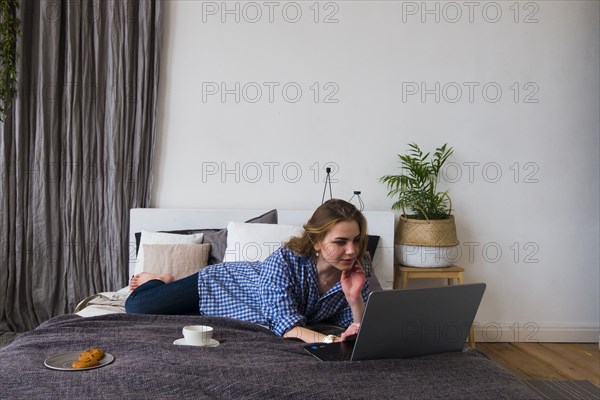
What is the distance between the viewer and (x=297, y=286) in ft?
8.60

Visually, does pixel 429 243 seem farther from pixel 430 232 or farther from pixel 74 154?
pixel 74 154

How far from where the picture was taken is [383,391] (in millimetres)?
1816

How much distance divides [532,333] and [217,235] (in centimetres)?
230

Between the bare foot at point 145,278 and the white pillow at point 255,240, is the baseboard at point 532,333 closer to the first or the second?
the white pillow at point 255,240

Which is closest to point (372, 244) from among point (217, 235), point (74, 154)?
point (217, 235)

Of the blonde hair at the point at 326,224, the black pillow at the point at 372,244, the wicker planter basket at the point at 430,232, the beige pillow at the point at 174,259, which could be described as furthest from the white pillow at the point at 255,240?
the blonde hair at the point at 326,224

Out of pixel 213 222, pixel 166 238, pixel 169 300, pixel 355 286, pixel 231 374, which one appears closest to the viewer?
pixel 231 374

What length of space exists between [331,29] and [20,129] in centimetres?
213

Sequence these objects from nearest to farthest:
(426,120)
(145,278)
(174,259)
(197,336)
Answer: (197,336) < (145,278) < (174,259) < (426,120)

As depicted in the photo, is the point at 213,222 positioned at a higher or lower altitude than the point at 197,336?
higher

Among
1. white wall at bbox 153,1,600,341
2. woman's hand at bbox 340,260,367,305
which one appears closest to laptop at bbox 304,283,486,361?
woman's hand at bbox 340,260,367,305

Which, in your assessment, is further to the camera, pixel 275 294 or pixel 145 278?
pixel 145 278

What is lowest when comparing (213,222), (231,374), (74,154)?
(231,374)

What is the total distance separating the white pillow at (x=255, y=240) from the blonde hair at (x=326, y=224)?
1.02 m
